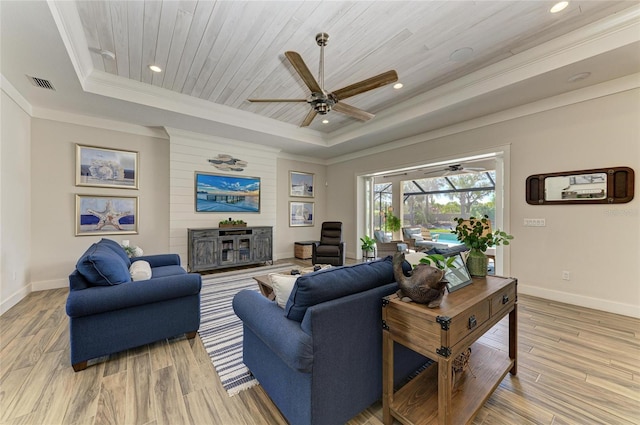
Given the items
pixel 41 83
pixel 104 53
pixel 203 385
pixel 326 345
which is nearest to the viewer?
pixel 326 345

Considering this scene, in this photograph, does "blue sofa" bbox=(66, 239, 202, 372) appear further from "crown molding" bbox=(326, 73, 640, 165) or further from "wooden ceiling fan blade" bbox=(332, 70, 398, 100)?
"crown molding" bbox=(326, 73, 640, 165)

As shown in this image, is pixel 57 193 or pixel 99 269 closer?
pixel 99 269

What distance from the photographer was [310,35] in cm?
261

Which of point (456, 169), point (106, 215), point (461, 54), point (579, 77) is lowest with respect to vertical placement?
point (106, 215)

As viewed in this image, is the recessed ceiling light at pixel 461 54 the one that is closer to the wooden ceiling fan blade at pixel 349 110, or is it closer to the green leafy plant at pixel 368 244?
the wooden ceiling fan blade at pixel 349 110

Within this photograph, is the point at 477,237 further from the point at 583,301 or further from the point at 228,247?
the point at 228,247

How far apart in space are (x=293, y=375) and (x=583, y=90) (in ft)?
15.5

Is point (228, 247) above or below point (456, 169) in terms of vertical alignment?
below

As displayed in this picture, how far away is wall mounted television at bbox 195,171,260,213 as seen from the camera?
521 centimetres

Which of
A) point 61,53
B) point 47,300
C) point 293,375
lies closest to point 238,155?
point 61,53

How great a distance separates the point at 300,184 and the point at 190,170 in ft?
9.20

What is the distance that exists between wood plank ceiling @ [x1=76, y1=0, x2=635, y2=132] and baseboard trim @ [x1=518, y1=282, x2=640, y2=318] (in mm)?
3200

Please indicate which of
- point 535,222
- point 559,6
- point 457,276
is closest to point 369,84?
point 559,6

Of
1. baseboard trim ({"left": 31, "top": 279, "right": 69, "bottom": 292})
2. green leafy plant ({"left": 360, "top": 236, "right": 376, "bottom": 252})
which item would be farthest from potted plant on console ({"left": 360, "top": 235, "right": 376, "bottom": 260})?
baseboard trim ({"left": 31, "top": 279, "right": 69, "bottom": 292})
